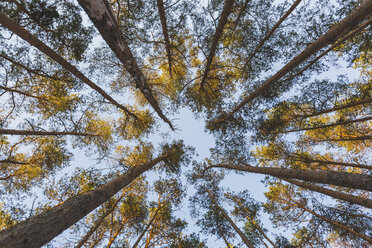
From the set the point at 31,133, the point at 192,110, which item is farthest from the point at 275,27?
the point at 31,133

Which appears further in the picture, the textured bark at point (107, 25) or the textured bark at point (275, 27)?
the textured bark at point (275, 27)

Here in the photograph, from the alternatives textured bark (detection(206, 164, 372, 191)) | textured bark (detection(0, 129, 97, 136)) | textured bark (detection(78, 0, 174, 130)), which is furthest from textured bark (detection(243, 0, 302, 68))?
textured bark (detection(0, 129, 97, 136))

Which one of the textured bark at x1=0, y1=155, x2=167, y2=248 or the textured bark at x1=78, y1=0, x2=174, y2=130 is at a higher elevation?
the textured bark at x1=78, y1=0, x2=174, y2=130

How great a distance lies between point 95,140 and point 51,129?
166 centimetres

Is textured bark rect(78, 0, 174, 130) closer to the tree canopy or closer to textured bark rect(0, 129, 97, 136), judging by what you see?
the tree canopy

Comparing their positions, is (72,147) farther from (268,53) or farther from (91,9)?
(268,53)

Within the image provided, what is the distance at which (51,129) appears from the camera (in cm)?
593

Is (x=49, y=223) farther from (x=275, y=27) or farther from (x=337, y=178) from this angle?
(x=275, y=27)

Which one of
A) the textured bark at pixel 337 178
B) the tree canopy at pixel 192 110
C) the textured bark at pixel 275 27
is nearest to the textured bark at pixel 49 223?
the tree canopy at pixel 192 110

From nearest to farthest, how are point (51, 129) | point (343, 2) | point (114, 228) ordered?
point (343, 2)
point (51, 129)
point (114, 228)

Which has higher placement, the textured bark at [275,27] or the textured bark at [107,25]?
the textured bark at [275,27]

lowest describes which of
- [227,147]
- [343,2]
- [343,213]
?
[343,213]

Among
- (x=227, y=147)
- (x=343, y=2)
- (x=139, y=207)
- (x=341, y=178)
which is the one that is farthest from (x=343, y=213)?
(x=139, y=207)

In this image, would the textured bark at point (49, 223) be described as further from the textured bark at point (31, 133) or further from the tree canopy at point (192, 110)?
the textured bark at point (31, 133)
